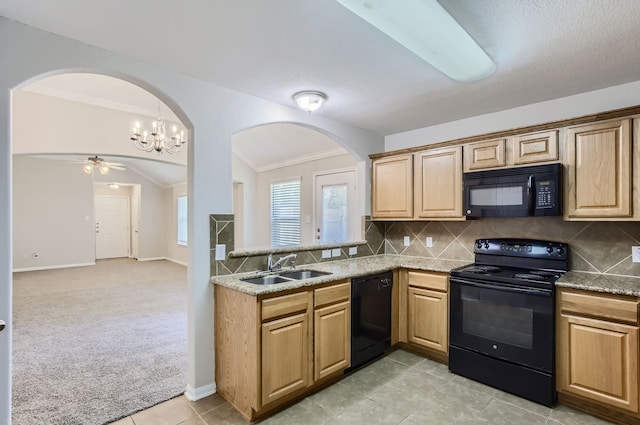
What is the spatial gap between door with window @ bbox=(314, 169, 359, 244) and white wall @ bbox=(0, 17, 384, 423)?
216cm

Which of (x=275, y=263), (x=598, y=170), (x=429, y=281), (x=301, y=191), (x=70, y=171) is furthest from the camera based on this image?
(x=70, y=171)

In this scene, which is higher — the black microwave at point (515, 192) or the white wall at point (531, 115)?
the white wall at point (531, 115)

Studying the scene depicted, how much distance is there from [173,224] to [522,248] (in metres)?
9.36

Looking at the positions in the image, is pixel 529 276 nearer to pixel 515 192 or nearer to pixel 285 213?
pixel 515 192

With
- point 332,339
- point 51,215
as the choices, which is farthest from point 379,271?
point 51,215

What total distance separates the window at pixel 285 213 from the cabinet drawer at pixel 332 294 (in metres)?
3.47

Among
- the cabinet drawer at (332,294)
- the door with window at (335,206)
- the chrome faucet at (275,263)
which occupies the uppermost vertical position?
the door with window at (335,206)

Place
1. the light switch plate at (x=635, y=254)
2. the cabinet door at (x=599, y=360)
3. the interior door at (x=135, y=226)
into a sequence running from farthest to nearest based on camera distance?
the interior door at (x=135, y=226) → the light switch plate at (x=635, y=254) → the cabinet door at (x=599, y=360)

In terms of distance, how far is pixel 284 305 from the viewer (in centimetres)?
225

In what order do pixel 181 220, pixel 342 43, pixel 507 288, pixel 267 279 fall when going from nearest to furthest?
pixel 342 43
pixel 507 288
pixel 267 279
pixel 181 220

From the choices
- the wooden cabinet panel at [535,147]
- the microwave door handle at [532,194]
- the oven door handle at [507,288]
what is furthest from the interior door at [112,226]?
the microwave door handle at [532,194]

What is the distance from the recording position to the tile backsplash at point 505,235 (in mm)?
2523

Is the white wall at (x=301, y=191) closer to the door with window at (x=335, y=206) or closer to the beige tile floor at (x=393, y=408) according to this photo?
the door with window at (x=335, y=206)

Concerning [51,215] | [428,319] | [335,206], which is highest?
[335,206]
